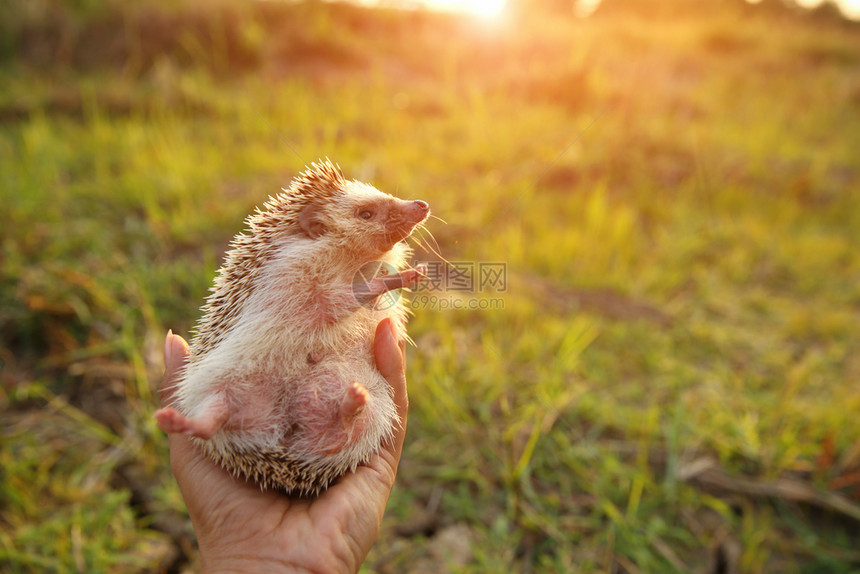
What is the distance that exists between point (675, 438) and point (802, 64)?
14.5 metres

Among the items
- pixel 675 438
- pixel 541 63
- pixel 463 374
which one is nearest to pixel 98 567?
pixel 463 374

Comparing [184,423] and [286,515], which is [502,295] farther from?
[184,423]

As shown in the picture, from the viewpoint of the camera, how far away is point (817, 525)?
8.84 feet

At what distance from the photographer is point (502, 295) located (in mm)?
4113

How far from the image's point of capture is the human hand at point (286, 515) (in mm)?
1493

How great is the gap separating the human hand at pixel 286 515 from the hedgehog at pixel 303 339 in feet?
0.18

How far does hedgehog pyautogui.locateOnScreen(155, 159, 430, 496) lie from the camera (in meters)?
1.58

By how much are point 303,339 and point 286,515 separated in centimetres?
59

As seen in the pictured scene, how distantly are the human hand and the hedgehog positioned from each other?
0.06m

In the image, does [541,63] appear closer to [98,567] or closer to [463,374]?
[463,374]
